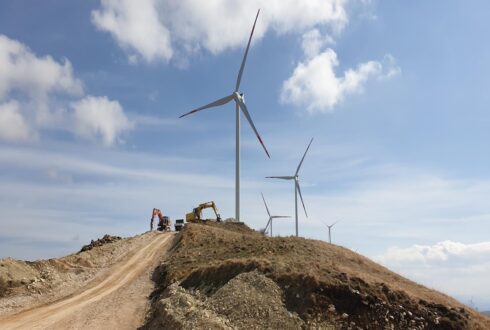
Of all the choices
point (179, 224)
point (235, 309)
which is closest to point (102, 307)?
point (235, 309)

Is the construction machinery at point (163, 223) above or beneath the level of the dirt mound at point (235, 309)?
above

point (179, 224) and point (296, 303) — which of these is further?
point (179, 224)

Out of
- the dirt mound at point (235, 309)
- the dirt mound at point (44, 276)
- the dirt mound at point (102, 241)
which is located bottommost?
the dirt mound at point (235, 309)

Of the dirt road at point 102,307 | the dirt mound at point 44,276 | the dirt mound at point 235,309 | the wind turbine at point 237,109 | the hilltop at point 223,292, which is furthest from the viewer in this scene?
the wind turbine at point 237,109

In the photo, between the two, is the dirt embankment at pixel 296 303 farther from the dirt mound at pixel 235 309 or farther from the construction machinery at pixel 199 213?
the construction machinery at pixel 199 213

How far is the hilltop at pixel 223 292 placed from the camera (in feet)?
79.2

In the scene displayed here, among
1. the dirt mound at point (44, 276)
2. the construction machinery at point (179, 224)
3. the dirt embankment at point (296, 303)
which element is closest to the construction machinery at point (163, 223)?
the construction machinery at point (179, 224)

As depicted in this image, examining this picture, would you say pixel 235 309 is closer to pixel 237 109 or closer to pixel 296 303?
pixel 296 303

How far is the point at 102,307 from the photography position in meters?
35.5

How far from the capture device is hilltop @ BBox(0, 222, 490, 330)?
2412 centimetres

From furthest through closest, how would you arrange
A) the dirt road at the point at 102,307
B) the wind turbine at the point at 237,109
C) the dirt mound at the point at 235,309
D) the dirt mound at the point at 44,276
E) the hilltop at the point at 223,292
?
the wind turbine at the point at 237,109, the dirt mound at the point at 44,276, the dirt road at the point at 102,307, the hilltop at the point at 223,292, the dirt mound at the point at 235,309

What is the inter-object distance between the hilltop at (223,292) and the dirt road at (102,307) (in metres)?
0.09

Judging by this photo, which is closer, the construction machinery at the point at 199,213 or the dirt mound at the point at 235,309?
the dirt mound at the point at 235,309

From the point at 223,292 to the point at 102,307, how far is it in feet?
42.8
